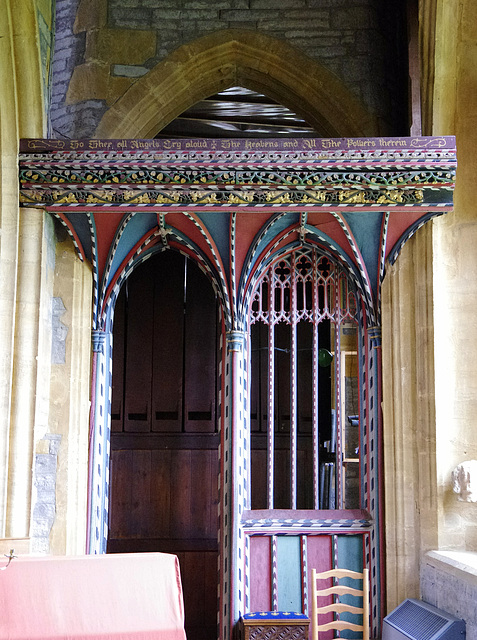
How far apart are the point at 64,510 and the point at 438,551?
248 cm

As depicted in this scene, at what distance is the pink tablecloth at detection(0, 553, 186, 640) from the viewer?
128 inches

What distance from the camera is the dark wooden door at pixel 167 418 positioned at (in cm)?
750

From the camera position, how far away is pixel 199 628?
7.18 m

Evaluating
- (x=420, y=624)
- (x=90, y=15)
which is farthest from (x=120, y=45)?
(x=420, y=624)

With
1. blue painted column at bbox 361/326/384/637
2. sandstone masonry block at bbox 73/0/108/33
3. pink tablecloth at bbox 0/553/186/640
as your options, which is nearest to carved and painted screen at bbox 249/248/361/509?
blue painted column at bbox 361/326/384/637

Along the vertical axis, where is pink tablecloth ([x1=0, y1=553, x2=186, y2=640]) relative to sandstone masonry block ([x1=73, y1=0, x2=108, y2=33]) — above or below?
below

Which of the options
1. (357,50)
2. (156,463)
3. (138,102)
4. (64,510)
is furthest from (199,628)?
(357,50)

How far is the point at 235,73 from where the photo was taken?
22.2ft

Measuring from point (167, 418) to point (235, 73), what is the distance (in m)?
3.17

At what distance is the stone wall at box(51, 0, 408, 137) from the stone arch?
0.07 meters

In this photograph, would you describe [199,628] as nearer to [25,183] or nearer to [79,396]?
[79,396]

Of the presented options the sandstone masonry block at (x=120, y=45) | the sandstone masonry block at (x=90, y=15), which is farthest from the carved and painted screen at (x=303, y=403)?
the sandstone masonry block at (x=90, y=15)

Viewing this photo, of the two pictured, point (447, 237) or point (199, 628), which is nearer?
point (447, 237)

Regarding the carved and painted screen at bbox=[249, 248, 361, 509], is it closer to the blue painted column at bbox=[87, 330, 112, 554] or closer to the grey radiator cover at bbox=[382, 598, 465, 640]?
the blue painted column at bbox=[87, 330, 112, 554]
